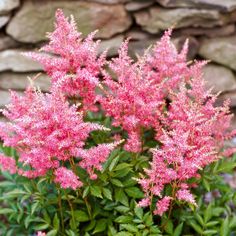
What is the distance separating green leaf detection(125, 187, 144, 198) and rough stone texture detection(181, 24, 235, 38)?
1637 mm

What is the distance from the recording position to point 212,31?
4.06m

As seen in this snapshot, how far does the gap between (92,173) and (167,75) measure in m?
0.71

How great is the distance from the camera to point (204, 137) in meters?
2.49

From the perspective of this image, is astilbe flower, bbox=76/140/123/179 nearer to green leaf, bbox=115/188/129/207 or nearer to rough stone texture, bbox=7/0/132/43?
green leaf, bbox=115/188/129/207

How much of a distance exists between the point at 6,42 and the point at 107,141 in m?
1.42

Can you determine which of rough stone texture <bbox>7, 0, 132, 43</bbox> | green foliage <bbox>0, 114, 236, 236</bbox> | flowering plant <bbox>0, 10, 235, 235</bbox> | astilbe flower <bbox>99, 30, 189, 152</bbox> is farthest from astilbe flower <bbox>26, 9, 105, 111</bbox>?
rough stone texture <bbox>7, 0, 132, 43</bbox>

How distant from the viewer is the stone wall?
152 inches

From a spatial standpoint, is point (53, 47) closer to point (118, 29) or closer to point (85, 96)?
point (85, 96)

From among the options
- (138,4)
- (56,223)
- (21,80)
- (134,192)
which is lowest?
(56,223)

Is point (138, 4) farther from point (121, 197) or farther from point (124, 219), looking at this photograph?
point (124, 219)

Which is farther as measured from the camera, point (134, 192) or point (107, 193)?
point (134, 192)

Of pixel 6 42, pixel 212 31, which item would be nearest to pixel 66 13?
pixel 6 42

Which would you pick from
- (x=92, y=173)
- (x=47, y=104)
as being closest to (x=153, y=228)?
(x=92, y=173)

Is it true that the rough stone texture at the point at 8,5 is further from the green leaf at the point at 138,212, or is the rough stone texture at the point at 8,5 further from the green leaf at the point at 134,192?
the green leaf at the point at 138,212
